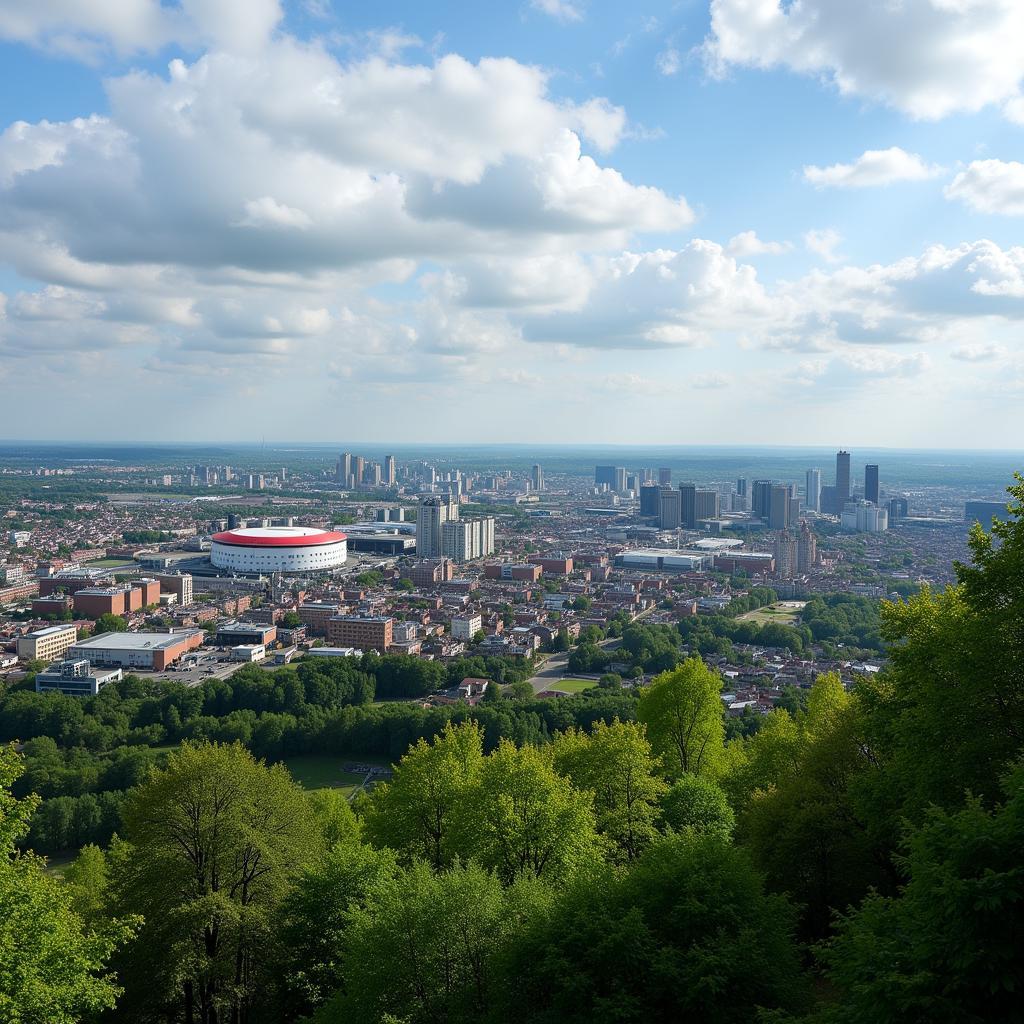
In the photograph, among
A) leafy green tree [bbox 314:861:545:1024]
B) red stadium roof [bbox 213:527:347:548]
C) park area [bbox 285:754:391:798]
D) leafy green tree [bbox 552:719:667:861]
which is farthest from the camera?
red stadium roof [bbox 213:527:347:548]

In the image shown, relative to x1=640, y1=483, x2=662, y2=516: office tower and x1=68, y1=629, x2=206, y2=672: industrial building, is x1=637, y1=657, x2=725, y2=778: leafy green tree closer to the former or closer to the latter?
x1=68, y1=629, x2=206, y2=672: industrial building

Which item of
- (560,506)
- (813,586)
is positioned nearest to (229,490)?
(560,506)

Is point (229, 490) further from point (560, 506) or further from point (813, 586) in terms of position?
point (813, 586)

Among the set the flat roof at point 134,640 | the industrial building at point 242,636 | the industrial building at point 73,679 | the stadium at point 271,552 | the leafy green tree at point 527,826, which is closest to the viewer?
the leafy green tree at point 527,826

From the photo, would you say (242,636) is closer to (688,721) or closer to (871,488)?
(688,721)

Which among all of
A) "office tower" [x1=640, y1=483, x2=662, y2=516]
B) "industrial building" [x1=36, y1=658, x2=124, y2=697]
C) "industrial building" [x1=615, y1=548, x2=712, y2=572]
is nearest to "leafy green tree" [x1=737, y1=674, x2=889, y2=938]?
"industrial building" [x1=36, y1=658, x2=124, y2=697]

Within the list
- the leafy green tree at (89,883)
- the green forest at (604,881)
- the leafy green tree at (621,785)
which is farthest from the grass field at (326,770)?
the leafy green tree at (621,785)

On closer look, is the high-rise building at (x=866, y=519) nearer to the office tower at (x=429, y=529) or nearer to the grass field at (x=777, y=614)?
the grass field at (x=777, y=614)

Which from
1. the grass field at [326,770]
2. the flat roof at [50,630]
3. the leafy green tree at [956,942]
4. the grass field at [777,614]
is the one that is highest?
the leafy green tree at [956,942]
